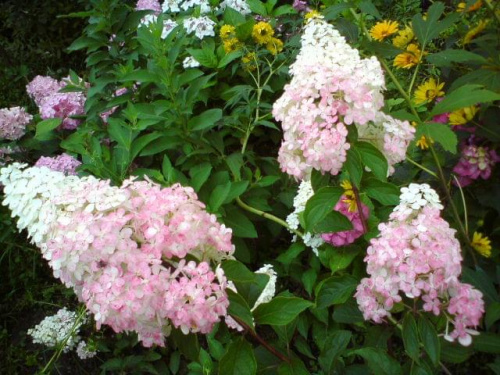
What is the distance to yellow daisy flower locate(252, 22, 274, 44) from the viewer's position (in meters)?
2.46

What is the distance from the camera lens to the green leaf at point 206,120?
81.9 inches

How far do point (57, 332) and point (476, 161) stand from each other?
5.43ft

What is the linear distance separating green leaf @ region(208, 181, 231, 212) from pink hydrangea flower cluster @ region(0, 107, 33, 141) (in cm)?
137

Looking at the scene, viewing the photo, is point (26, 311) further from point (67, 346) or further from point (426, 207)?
point (426, 207)

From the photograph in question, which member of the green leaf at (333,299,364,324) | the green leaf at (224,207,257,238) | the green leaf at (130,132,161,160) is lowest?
the green leaf at (224,207,257,238)

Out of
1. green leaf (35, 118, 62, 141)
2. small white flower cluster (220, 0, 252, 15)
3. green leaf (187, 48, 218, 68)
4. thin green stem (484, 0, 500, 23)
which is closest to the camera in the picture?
thin green stem (484, 0, 500, 23)

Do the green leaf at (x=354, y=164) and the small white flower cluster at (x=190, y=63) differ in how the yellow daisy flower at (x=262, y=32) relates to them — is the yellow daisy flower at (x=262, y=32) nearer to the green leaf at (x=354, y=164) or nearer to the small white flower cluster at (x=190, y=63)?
the small white flower cluster at (x=190, y=63)

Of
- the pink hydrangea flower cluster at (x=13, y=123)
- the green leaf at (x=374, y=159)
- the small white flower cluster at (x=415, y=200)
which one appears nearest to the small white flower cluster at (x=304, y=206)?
the green leaf at (x=374, y=159)

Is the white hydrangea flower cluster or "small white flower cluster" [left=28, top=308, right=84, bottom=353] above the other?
the white hydrangea flower cluster

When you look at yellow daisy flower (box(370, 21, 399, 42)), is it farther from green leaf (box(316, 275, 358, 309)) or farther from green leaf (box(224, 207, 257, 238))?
green leaf (box(316, 275, 358, 309))

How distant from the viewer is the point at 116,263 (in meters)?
1.04

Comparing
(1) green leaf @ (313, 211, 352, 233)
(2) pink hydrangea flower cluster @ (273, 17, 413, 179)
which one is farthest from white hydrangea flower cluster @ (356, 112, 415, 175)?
(1) green leaf @ (313, 211, 352, 233)

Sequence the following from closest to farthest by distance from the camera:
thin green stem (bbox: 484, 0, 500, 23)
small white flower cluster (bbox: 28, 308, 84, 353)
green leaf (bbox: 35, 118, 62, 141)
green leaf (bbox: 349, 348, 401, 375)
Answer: green leaf (bbox: 349, 348, 401, 375) < thin green stem (bbox: 484, 0, 500, 23) < small white flower cluster (bbox: 28, 308, 84, 353) < green leaf (bbox: 35, 118, 62, 141)

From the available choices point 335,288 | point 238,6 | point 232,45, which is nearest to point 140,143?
point 232,45
